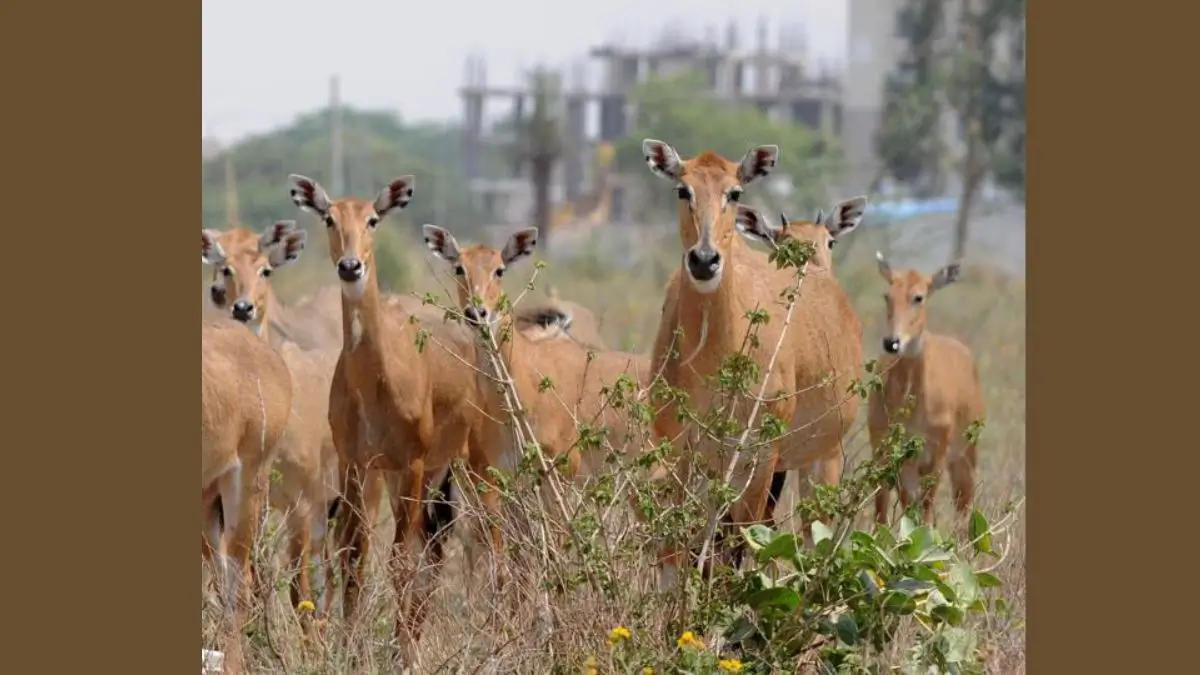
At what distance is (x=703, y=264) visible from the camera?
35.0ft

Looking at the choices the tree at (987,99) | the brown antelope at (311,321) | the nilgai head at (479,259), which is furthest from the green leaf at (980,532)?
the tree at (987,99)

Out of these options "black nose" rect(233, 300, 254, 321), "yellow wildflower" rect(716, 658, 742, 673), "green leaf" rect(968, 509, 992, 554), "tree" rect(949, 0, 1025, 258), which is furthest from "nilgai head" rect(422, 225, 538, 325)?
"tree" rect(949, 0, 1025, 258)

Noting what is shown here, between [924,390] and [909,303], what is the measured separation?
1.97 ft

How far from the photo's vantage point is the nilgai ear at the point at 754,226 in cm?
1341

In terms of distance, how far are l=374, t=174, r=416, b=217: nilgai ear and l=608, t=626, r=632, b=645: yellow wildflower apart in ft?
11.8

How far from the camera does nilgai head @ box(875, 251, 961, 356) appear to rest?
49.9ft

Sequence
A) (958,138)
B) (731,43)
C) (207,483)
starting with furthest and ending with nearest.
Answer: (958,138), (731,43), (207,483)

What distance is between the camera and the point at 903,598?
9742 millimetres

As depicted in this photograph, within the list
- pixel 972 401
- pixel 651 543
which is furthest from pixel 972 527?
pixel 972 401

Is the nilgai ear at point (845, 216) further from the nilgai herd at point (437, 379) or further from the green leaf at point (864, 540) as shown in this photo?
the green leaf at point (864, 540)

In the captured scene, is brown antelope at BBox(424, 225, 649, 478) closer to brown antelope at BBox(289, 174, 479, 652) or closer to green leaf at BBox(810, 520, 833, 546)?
brown antelope at BBox(289, 174, 479, 652)

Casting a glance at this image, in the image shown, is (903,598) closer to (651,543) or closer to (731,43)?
(651,543)

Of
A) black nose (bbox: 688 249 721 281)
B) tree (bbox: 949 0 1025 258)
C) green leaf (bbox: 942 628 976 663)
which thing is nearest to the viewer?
green leaf (bbox: 942 628 976 663)

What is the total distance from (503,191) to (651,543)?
57.9 feet
